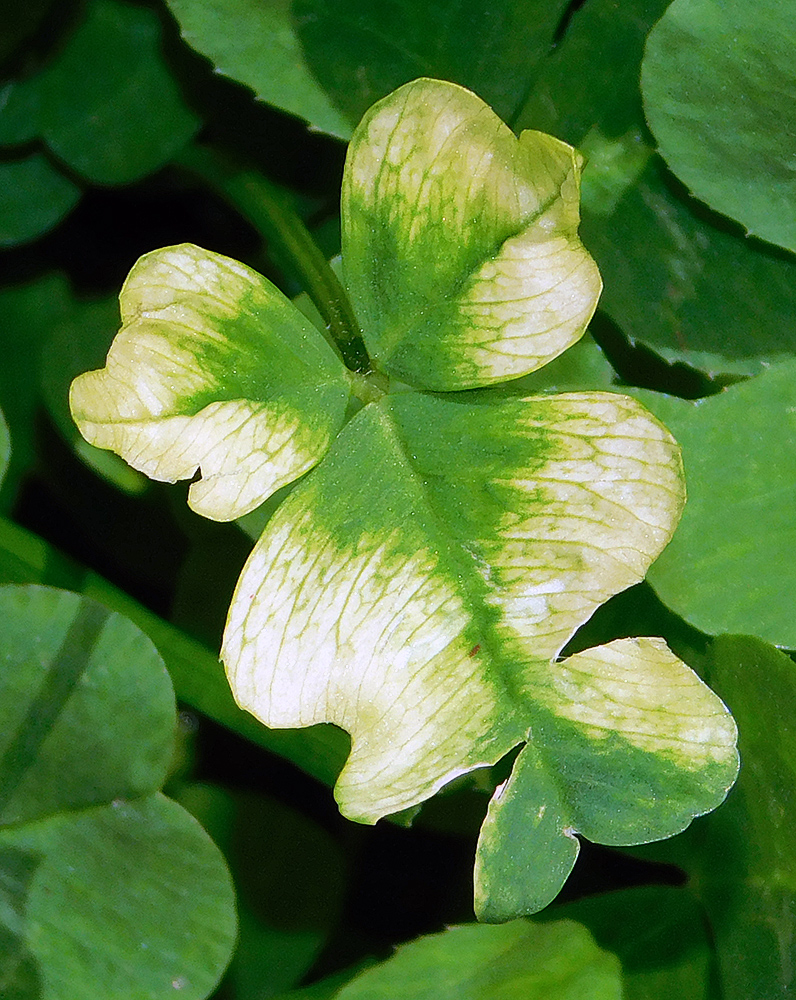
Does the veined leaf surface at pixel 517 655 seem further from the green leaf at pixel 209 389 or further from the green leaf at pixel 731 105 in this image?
the green leaf at pixel 731 105

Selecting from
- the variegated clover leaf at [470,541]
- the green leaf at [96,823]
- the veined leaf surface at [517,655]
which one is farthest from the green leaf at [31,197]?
the veined leaf surface at [517,655]

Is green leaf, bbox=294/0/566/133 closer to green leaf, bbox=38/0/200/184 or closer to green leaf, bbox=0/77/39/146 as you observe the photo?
green leaf, bbox=38/0/200/184

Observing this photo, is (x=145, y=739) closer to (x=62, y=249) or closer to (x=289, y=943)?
(x=289, y=943)

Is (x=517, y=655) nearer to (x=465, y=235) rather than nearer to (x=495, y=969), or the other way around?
(x=465, y=235)

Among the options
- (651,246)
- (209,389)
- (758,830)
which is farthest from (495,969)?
(651,246)

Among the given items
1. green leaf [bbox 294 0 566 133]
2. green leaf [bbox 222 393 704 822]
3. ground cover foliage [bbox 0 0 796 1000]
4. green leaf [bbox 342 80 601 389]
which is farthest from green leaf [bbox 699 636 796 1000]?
green leaf [bbox 294 0 566 133]

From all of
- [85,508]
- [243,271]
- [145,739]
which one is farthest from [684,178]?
[85,508]
